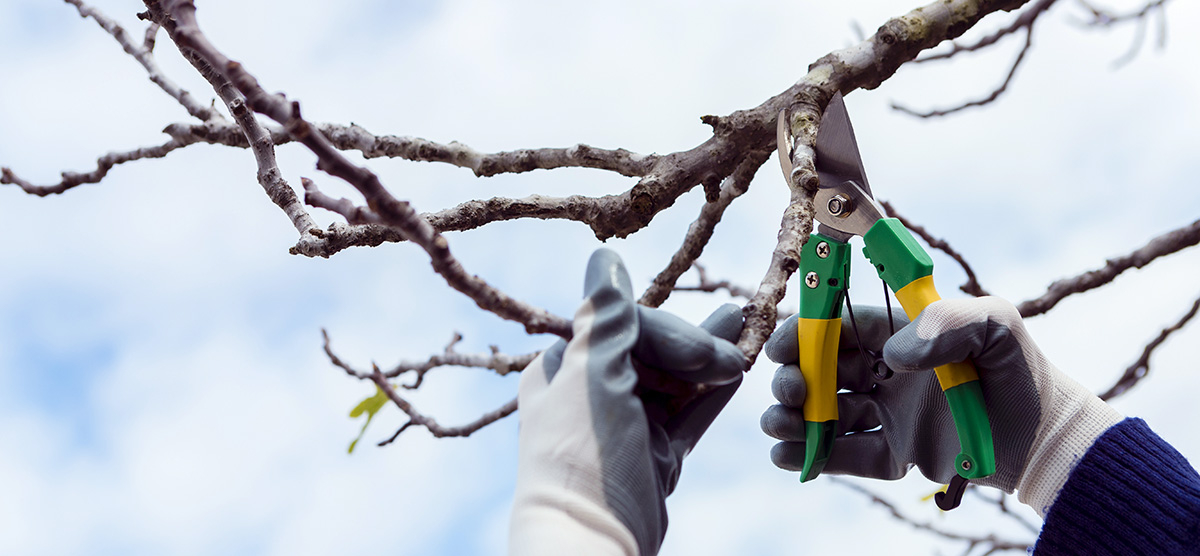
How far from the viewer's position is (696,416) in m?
1.16

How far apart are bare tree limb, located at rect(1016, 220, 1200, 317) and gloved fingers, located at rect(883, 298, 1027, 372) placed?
85cm

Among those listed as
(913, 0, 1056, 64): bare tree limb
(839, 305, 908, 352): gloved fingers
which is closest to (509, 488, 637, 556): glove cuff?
(839, 305, 908, 352): gloved fingers

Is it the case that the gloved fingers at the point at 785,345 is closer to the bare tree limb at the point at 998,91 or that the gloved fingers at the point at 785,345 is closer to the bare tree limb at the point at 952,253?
the bare tree limb at the point at 952,253

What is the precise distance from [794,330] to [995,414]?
39cm

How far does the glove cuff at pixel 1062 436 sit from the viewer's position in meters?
1.42

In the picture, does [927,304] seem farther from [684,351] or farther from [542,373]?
[542,373]

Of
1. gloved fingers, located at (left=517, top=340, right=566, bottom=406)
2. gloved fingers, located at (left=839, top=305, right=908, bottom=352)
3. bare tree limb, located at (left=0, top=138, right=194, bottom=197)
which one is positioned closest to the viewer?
gloved fingers, located at (left=517, top=340, right=566, bottom=406)

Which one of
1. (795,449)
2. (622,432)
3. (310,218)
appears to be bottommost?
(795,449)

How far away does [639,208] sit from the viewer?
1706 millimetres

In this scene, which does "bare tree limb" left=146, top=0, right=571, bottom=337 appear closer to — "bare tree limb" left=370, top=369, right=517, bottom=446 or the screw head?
the screw head

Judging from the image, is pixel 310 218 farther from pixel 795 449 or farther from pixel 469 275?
pixel 795 449

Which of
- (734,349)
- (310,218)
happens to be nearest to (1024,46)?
(734,349)

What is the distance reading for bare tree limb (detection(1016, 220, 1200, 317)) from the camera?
2122 mm

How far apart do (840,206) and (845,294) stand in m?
0.15
